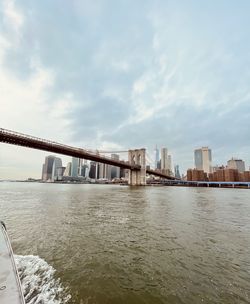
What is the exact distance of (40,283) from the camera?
12.7 feet

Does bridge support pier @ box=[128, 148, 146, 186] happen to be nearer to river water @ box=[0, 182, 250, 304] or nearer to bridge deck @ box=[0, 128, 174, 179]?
bridge deck @ box=[0, 128, 174, 179]

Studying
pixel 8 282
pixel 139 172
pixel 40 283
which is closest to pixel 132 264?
pixel 40 283

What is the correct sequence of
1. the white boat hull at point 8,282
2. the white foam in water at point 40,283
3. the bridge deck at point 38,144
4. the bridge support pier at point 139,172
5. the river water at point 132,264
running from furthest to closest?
1. the bridge support pier at point 139,172
2. the bridge deck at point 38,144
3. the river water at point 132,264
4. the white foam in water at point 40,283
5. the white boat hull at point 8,282

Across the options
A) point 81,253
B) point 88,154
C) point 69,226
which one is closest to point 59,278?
point 81,253

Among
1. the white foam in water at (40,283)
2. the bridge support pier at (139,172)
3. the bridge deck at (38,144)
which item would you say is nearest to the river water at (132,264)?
the white foam in water at (40,283)

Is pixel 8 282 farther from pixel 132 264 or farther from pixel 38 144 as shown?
pixel 38 144

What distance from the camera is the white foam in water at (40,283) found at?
3.34 meters

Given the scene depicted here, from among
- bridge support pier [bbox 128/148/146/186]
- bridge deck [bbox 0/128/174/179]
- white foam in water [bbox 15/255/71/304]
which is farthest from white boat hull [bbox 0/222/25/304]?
bridge support pier [bbox 128/148/146/186]

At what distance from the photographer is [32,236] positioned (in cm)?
715

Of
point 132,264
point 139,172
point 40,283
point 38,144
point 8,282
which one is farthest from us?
point 139,172

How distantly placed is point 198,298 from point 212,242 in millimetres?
3913

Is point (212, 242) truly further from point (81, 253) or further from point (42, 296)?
point (42, 296)

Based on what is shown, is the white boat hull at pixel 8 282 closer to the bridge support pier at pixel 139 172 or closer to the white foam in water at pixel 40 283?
the white foam in water at pixel 40 283

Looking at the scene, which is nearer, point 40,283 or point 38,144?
point 40,283
